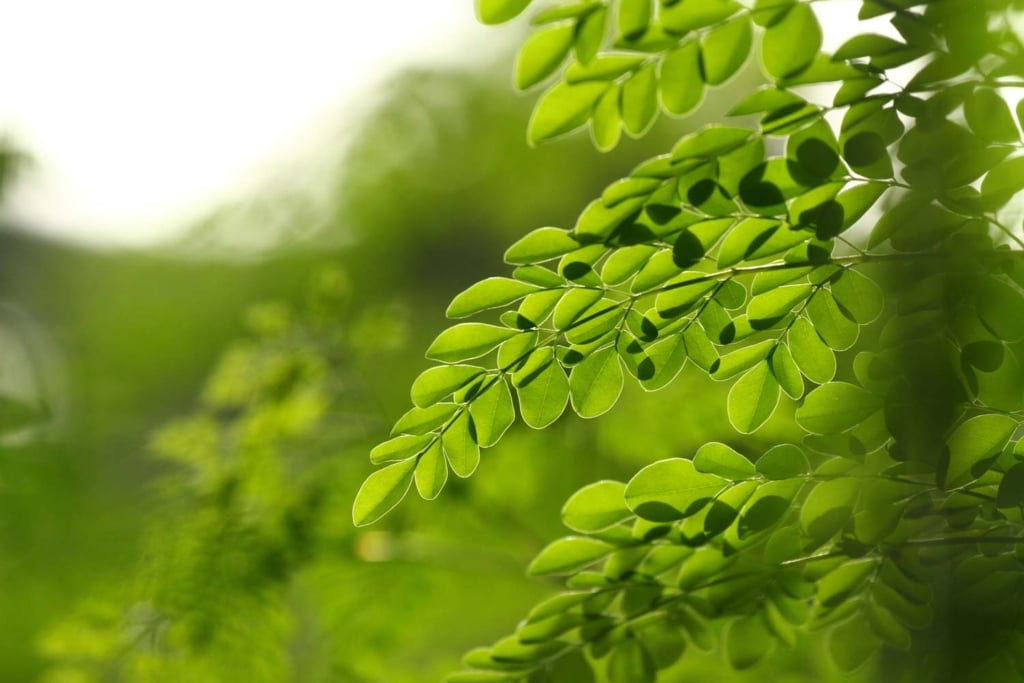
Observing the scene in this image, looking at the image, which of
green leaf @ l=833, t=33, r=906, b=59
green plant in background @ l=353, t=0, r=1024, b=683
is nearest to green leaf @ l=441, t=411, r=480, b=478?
green plant in background @ l=353, t=0, r=1024, b=683

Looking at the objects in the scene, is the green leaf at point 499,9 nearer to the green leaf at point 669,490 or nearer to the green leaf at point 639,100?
the green leaf at point 639,100

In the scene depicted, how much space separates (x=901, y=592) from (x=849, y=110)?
0.21 metres

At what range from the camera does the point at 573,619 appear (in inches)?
16.5

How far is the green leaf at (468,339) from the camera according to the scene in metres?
0.37

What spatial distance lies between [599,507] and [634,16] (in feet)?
0.69

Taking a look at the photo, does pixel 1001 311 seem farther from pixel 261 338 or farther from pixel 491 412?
pixel 261 338

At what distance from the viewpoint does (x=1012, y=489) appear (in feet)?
1.10

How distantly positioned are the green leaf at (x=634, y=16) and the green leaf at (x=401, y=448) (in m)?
0.18

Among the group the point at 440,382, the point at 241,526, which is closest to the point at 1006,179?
the point at 440,382

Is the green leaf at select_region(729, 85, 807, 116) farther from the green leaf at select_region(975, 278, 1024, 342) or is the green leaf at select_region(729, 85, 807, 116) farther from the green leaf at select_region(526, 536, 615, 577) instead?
the green leaf at select_region(526, 536, 615, 577)

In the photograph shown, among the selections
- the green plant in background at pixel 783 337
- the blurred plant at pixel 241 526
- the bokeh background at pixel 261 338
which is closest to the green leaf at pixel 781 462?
the green plant in background at pixel 783 337

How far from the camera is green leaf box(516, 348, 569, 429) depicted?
0.38 metres

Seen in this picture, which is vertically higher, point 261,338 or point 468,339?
point 261,338

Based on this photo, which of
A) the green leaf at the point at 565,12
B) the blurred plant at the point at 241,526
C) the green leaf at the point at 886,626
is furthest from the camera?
the blurred plant at the point at 241,526
